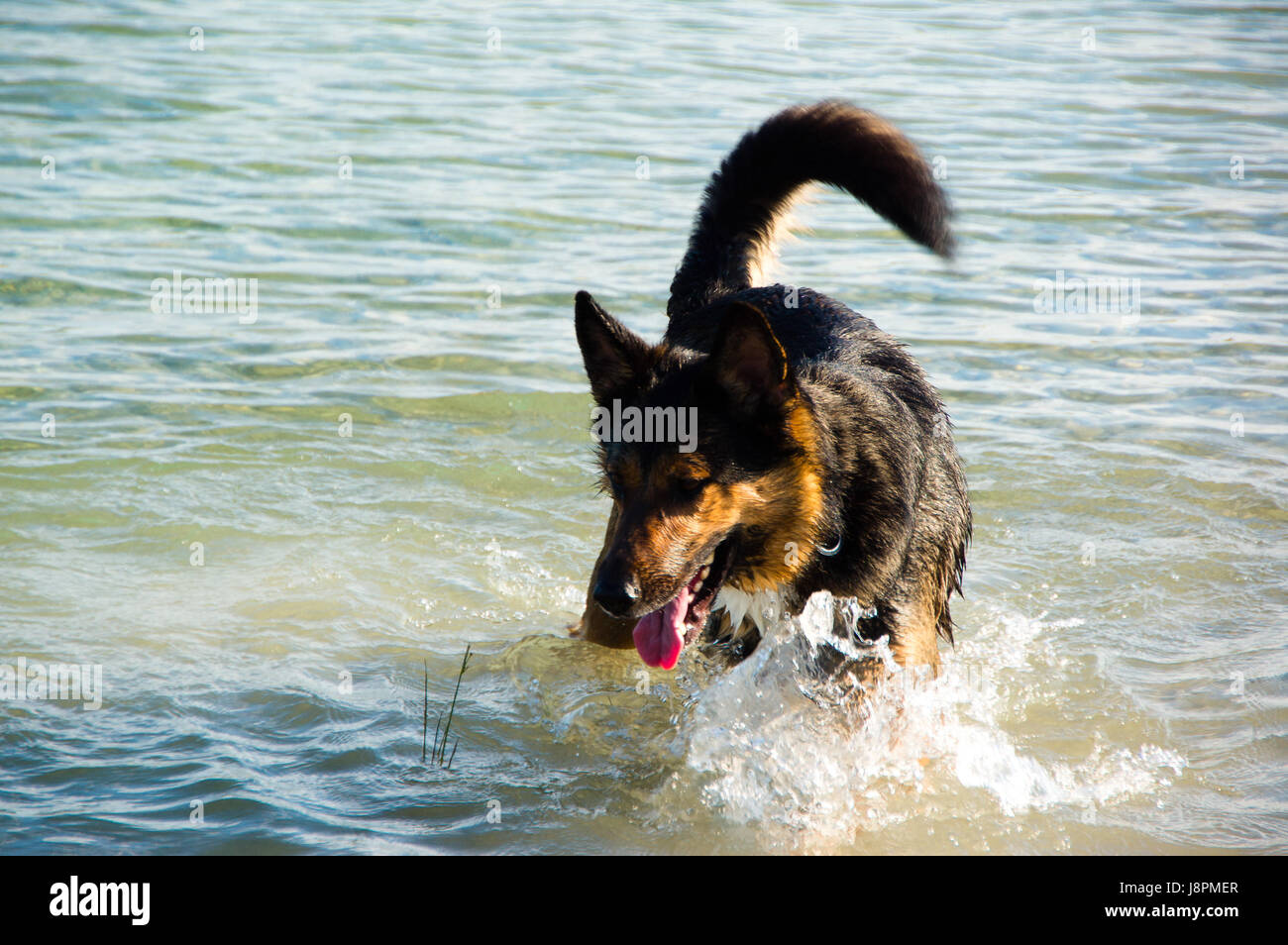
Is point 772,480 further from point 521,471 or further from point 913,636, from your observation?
A: point 521,471

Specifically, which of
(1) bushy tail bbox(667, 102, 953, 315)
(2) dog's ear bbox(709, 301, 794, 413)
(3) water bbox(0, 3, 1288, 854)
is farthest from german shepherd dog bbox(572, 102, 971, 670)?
(3) water bbox(0, 3, 1288, 854)

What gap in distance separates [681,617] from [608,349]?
899 mm

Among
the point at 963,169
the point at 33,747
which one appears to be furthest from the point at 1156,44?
the point at 33,747

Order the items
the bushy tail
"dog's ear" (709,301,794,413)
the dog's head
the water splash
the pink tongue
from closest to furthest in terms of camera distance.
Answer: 1. "dog's ear" (709,301,794,413)
2. the dog's head
3. the pink tongue
4. the water splash
5. the bushy tail

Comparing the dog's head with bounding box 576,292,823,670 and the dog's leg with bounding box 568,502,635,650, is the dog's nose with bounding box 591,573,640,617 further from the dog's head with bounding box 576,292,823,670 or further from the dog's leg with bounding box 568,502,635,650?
the dog's leg with bounding box 568,502,635,650

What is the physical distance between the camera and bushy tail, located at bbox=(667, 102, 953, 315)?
5.07 m

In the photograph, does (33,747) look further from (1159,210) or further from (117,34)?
(117,34)

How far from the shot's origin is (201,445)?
22.7 feet

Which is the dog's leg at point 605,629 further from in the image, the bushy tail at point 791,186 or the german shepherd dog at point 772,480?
the bushy tail at point 791,186

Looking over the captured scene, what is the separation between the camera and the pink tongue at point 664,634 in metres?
4.00

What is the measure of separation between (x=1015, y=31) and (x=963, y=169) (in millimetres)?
8606

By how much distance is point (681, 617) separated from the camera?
402 cm

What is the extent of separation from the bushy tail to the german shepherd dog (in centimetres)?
11

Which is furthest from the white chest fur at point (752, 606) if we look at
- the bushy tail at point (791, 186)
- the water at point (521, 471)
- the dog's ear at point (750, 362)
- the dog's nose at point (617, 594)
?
the bushy tail at point (791, 186)
